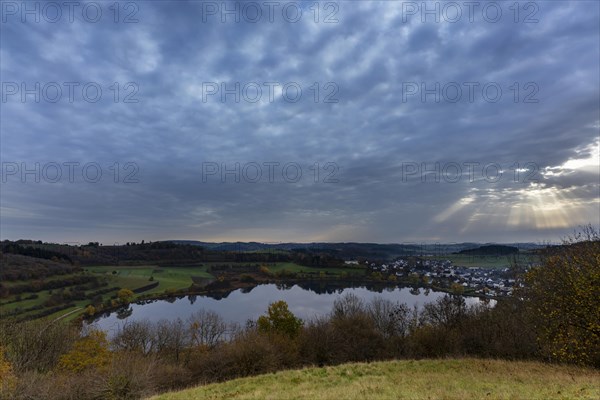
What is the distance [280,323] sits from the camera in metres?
53.0

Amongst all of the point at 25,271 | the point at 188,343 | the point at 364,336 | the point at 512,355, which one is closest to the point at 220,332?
the point at 188,343

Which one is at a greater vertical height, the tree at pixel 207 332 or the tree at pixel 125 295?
the tree at pixel 207 332

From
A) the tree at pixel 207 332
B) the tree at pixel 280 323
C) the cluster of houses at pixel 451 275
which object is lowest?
the cluster of houses at pixel 451 275

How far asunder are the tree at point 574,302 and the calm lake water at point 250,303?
2716 inches

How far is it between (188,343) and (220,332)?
6.34 metres

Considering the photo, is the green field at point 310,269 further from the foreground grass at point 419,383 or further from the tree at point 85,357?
the foreground grass at point 419,383

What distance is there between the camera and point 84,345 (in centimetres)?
4119

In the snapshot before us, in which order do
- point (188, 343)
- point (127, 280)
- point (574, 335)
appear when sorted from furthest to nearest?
point (127, 280) → point (188, 343) → point (574, 335)

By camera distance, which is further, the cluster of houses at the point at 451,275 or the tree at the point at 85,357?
the cluster of houses at the point at 451,275

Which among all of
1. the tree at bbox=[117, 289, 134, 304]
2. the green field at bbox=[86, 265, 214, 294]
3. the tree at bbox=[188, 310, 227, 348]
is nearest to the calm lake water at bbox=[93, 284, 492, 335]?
the tree at bbox=[117, 289, 134, 304]

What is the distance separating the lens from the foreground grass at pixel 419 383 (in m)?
11.6

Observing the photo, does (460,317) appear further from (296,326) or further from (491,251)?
(491,251)

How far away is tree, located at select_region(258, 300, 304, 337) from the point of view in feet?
169

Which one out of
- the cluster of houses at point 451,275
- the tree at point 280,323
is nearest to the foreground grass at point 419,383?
the tree at point 280,323
